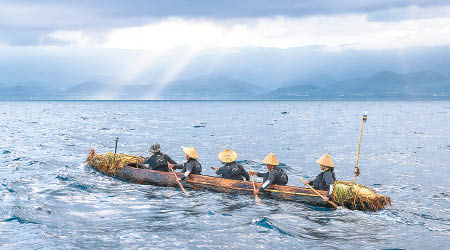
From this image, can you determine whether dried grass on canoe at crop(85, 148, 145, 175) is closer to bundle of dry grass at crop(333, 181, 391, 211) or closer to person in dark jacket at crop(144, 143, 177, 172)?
person in dark jacket at crop(144, 143, 177, 172)

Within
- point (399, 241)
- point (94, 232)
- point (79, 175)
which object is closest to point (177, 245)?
point (94, 232)

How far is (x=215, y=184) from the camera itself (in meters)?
16.8

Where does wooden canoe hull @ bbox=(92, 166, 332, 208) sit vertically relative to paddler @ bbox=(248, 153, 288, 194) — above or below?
below

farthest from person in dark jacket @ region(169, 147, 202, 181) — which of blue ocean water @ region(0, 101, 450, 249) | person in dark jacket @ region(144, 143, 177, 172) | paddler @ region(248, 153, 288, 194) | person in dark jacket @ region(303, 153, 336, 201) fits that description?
person in dark jacket @ region(303, 153, 336, 201)

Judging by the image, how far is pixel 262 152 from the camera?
3434 cm

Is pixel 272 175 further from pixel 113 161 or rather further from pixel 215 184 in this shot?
pixel 113 161

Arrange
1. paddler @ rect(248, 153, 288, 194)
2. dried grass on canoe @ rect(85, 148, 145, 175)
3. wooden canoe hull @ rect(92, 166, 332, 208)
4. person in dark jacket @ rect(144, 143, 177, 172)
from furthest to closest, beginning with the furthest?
dried grass on canoe @ rect(85, 148, 145, 175) → person in dark jacket @ rect(144, 143, 177, 172) → paddler @ rect(248, 153, 288, 194) → wooden canoe hull @ rect(92, 166, 332, 208)

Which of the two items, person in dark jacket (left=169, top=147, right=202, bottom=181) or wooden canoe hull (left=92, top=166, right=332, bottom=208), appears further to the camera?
person in dark jacket (left=169, top=147, right=202, bottom=181)

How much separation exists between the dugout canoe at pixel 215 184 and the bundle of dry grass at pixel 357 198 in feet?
1.68

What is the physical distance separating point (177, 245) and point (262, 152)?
2330 centimetres

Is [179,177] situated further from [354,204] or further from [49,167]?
[49,167]

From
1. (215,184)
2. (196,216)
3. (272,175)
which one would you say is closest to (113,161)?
(215,184)

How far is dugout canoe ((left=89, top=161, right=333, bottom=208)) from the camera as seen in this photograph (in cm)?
1500

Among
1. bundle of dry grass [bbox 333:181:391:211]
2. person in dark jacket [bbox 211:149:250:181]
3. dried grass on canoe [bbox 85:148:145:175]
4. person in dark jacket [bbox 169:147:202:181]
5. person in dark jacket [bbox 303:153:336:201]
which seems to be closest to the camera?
bundle of dry grass [bbox 333:181:391:211]
